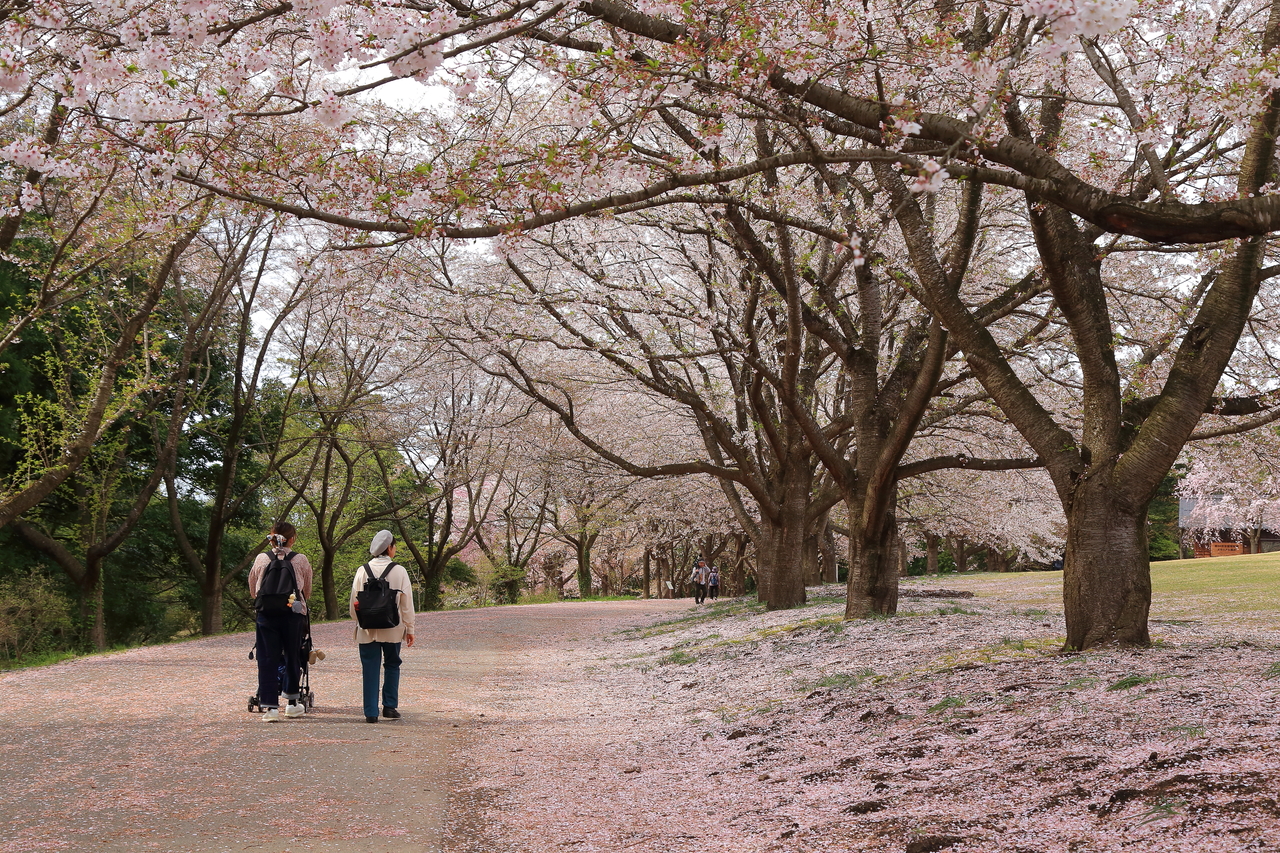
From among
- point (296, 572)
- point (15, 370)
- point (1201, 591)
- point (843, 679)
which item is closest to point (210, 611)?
point (15, 370)

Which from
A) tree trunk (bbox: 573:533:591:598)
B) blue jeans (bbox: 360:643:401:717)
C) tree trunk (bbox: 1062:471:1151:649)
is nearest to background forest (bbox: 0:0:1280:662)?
tree trunk (bbox: 1062:471:1151:649)

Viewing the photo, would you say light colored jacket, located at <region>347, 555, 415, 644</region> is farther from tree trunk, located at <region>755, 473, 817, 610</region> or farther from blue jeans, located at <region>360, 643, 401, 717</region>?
tree trunk, located at <region>755, 473, 817, 610</region>

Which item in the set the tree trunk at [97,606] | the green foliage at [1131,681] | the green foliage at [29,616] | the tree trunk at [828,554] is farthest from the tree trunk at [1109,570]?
the tree trunk at [828,554]

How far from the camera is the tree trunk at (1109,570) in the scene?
7262mm

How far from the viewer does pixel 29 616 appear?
658 inches

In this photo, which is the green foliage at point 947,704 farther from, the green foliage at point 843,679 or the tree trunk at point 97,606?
the tree trunk at point 97,606

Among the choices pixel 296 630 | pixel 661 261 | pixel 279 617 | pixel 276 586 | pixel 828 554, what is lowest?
pixel 828 554

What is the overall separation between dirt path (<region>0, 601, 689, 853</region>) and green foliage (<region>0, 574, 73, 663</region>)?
5.92m

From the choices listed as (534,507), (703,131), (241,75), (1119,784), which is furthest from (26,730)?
(534,507)

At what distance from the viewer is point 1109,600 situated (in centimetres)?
732

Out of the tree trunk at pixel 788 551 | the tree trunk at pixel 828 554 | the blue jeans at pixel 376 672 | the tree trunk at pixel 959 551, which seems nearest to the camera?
the blue jeans at pixel 376 672

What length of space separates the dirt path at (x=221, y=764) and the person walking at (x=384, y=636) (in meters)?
Answer: 0.23

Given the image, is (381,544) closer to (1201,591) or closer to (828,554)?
(1201,591)

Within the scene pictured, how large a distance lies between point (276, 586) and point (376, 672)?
1063 millimetres
